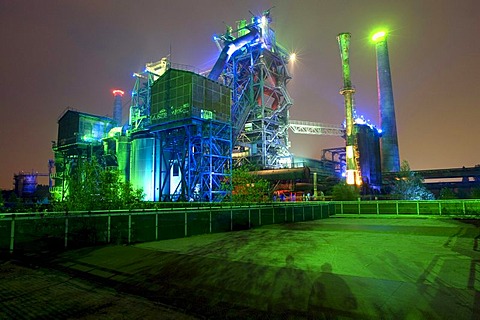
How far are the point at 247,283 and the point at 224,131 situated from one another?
46.4m

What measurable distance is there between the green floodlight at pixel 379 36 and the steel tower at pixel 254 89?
3610 cm

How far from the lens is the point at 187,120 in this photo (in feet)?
155

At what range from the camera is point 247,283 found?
7758 millimetres

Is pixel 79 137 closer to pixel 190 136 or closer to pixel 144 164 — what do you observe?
pixel 144 164

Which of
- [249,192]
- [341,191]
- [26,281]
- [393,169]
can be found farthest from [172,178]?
[393,169]

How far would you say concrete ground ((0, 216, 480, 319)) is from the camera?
6.07 metres

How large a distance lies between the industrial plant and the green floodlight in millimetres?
310

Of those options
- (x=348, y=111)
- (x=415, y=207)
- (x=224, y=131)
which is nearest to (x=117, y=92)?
(x=224, y=131)

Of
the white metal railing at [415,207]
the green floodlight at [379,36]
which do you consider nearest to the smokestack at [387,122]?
the green floodlight at [379,36]

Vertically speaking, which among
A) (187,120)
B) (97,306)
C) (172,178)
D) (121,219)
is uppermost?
(187,120)

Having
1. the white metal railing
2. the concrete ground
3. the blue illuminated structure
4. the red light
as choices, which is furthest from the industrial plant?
the concrete ground

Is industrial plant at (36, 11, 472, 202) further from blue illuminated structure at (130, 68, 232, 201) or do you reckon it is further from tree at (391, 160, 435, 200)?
tree at (391, 160, 435, 200)

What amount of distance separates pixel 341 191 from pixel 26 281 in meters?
49.0

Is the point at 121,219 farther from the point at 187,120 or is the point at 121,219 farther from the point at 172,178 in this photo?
the point at 172,178
